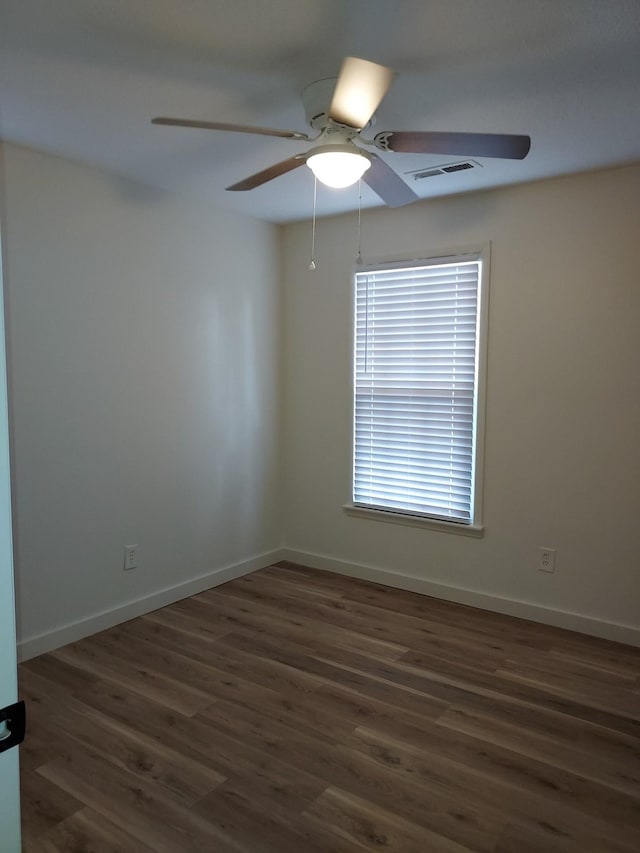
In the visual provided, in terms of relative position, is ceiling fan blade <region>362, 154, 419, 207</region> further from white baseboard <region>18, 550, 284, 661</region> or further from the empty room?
white baseboard <region>18, 550, 284, 661</region>

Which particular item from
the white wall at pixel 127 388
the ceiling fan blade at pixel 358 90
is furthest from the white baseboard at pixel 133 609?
the ceiling fan blade at pixel 358 90

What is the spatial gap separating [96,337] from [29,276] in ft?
1.49

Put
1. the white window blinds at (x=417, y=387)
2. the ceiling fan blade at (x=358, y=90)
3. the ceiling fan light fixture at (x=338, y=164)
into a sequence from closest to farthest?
the ceiling fan blade at (x=358, y=90) < the ceiling fan light fixture at (x=338, y=164) < the white window blinds at (x=417, y=387)

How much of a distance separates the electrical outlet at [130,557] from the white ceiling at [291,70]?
7.00ft

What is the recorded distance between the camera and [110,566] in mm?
3363

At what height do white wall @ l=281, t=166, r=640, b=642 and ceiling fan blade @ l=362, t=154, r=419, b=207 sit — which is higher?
ceiling fan blade @ l=362, t=154, r=419, b=207

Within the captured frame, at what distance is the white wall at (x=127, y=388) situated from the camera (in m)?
2.94

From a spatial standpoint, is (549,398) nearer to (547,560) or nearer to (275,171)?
(547,560)

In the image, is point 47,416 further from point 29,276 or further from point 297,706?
point 297,706

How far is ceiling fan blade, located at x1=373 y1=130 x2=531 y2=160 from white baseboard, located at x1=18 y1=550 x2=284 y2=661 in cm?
281

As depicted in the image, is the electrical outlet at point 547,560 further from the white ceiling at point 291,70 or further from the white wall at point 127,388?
the white ceiling at point 291,70

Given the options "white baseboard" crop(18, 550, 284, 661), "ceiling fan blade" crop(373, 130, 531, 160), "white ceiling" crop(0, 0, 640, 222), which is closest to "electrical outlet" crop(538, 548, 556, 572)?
"white baseboard" crop(18, 550, 284, 661)

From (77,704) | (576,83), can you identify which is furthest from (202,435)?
(576,83)

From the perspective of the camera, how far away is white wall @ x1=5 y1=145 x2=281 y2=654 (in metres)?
2.94
